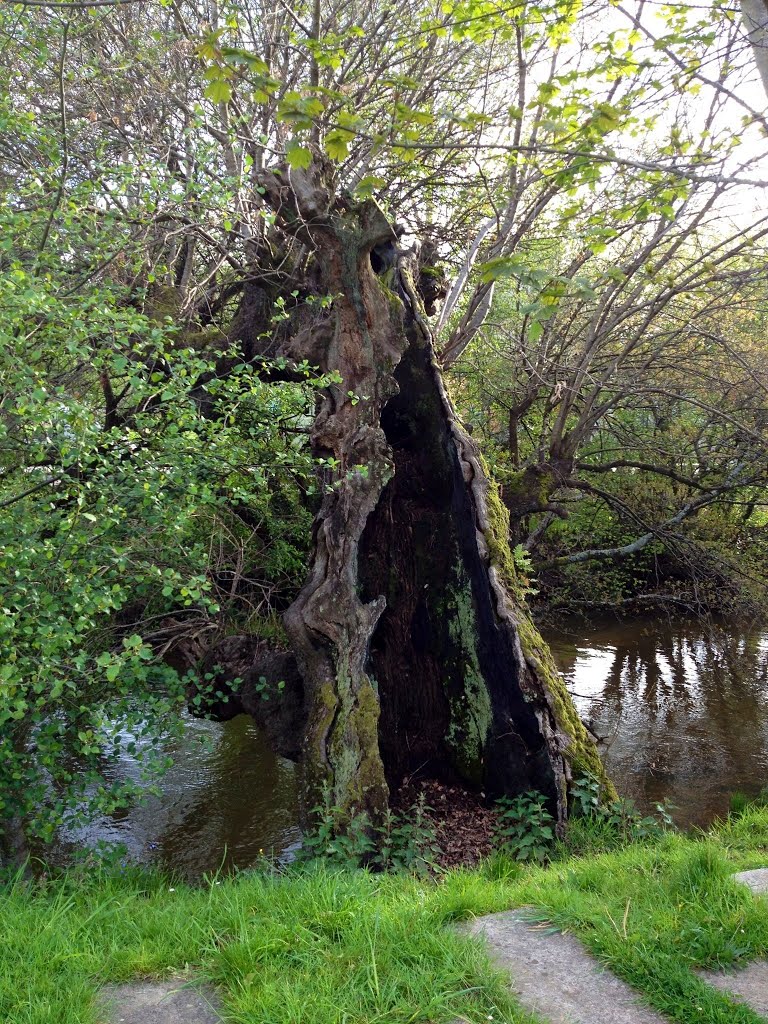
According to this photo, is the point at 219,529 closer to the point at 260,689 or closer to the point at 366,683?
the point at 260,689

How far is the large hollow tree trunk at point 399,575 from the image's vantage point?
5426 millimetres

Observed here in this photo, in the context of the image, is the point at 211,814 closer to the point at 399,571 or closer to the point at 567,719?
the point at 399,571

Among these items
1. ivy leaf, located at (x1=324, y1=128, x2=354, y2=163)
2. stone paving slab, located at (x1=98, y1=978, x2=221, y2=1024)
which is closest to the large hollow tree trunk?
stone paving slab, located at (x1=98, y1=978, x2=221, y2=1024)

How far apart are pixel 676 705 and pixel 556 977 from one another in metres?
7.47

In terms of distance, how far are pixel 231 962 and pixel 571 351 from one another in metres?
9.41

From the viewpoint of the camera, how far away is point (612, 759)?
7977 mm

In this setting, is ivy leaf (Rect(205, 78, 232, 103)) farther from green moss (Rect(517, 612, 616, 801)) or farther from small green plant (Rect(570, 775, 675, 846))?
small green plant (Rect(570, 775, 675, 846))

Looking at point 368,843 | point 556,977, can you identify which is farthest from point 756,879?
point 368,843

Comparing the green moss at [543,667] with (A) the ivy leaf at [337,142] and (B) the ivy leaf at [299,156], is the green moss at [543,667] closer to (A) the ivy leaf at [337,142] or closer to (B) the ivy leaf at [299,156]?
(A) the ivy leaf at [337,142]

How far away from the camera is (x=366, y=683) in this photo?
5375 millimetres

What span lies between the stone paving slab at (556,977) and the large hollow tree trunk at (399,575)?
191 cm

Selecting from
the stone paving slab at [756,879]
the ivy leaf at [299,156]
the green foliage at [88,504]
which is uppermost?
the ivy leaf at [299,156]

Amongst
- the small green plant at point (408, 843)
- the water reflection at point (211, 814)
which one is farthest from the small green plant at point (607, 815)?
the water reflection at point (211, 814)

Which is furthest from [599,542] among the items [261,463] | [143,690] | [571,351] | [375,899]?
[375,899]
